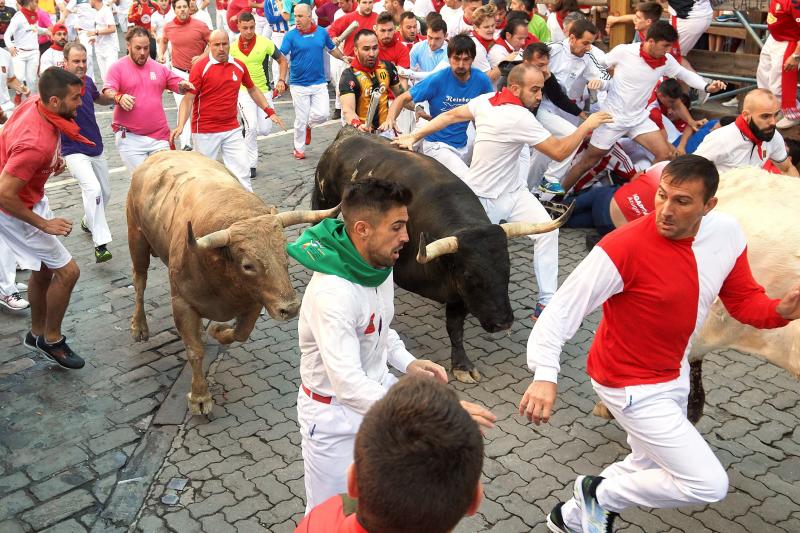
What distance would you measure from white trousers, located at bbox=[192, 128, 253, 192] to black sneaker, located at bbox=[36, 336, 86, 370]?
3872 millimetres

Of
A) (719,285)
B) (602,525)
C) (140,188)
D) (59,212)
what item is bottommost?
(59,212)

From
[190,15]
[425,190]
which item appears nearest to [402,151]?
[425,190]

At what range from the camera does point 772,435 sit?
624 centimetres

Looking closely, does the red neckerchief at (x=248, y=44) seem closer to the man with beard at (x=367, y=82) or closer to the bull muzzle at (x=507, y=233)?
the man with beard at (x=367, y=82)

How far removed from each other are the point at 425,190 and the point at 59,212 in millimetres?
6166

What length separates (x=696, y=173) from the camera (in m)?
4.29

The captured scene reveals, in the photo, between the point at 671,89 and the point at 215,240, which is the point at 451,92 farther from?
the point at 215,240

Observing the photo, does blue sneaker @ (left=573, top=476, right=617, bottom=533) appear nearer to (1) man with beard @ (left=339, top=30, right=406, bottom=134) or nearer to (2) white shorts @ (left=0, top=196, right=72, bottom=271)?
(2) white shorts @ (left=0, top=196, right=72, bottom=271)

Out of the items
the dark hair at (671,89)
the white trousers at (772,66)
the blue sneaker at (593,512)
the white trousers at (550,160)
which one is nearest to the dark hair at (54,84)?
the blue sneaker at (593,512)

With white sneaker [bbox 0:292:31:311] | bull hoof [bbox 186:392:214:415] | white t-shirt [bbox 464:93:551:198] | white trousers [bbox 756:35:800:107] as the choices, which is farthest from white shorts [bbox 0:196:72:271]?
white trousers [bbox 756:35:800:107]

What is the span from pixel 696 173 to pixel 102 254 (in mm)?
7225

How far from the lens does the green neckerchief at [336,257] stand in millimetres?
3939

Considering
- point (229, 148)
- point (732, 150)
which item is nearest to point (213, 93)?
point (229, 148)

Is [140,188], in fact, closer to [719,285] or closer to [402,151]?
[402,151]
